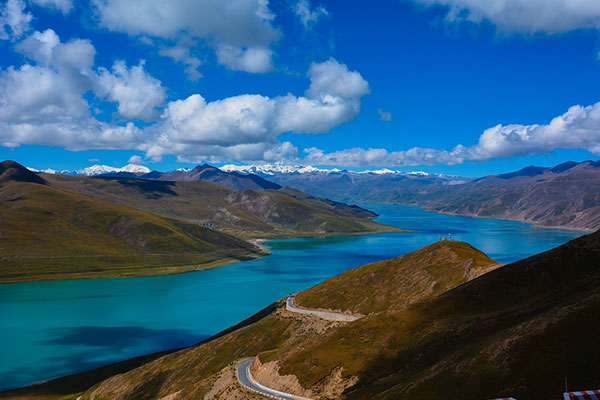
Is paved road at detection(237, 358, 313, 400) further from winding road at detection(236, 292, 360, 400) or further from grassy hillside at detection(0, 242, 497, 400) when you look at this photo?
grassy hillside at detection(0, 242, 497, 400)

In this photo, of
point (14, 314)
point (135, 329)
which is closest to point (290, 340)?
point (135, 329)

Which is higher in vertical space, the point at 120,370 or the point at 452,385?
the point at 452,385

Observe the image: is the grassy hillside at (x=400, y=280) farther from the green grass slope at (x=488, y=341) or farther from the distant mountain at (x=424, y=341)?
the green grass slope at (x=488, y=341)

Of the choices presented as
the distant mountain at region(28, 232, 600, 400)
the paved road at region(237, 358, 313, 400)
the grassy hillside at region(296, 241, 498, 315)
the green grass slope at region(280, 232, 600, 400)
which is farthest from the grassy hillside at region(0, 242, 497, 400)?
the green grass slope at region(280, 232, 600, 400)

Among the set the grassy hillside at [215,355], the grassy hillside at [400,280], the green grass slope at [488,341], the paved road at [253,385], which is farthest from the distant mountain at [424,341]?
the paved road at [253,385]

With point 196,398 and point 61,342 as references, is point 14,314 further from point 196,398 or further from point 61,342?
point 196,398
